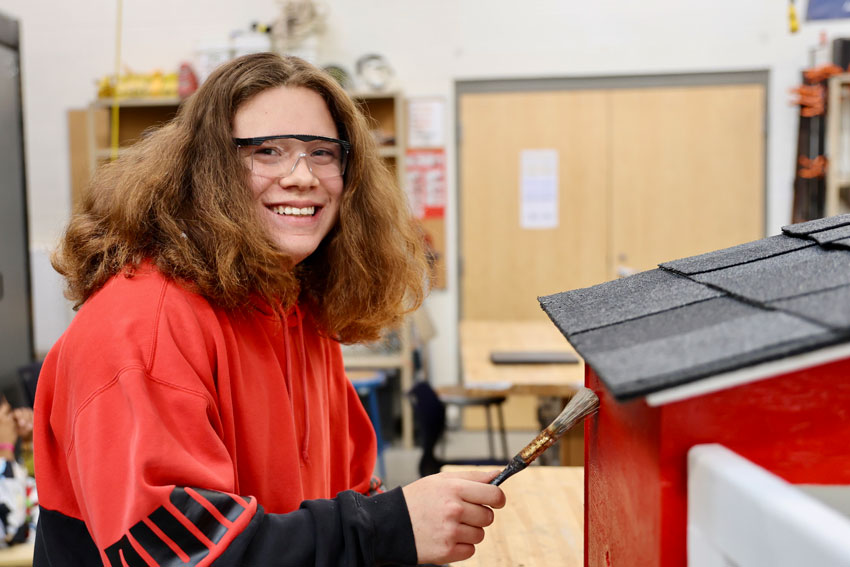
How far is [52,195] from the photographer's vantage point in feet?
16.5

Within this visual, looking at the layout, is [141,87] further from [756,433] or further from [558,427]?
[756,433]

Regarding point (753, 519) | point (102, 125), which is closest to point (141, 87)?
point (102, 125)

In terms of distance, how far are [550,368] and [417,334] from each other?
1815 millimetres

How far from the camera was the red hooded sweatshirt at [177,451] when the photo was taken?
865 mm

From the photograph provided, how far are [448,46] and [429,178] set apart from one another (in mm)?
849

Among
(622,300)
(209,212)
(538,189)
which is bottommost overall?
(622,300)

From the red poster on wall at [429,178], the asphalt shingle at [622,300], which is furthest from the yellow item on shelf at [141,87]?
the asphalt shingle at [622,300]

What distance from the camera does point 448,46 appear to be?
4844mm

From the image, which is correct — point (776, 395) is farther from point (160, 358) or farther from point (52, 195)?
point (52, 195)

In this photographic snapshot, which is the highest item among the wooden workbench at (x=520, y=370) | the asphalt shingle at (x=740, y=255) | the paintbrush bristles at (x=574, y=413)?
the asphalt shingle at (x=740, y=255)

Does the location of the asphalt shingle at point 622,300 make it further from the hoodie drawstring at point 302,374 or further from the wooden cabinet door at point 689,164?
the wooden cabinet door at point 689,164

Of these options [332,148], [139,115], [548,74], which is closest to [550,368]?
[332,148]

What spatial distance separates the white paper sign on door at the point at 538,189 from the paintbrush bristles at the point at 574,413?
155 inches

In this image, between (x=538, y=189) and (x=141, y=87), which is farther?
(x=538, y=189)
